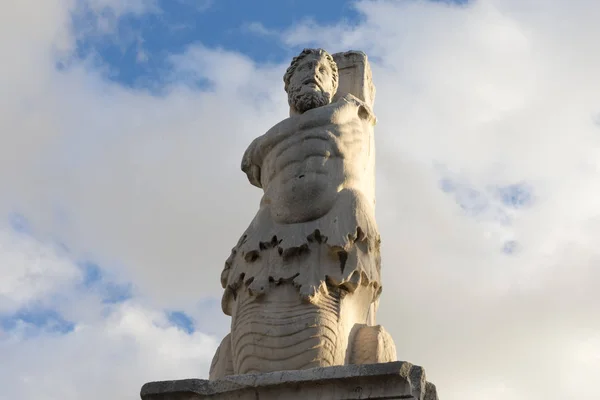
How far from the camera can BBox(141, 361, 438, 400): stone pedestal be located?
7.25 meters

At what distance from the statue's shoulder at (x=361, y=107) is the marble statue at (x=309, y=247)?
1 cm

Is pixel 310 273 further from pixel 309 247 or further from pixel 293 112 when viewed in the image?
pixel 293 112

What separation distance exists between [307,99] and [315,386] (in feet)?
11.6

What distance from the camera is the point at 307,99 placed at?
33.0ft

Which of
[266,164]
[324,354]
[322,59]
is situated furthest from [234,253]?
[322,59]

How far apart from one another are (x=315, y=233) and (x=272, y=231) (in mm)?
465

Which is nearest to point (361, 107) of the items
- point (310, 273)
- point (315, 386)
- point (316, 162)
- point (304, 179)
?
point (316, 162)

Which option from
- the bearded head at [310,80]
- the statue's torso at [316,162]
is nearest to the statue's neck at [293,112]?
the bearded head at [310,80]

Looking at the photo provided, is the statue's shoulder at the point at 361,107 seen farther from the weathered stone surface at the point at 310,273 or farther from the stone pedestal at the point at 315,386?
the stone pedestal at the point at 315,386

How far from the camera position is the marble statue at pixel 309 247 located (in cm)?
818

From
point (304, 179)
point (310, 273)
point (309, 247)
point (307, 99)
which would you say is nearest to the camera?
point (310, 273)

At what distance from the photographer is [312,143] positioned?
9.49 meters

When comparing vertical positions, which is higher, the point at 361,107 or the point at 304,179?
the point at 361,107

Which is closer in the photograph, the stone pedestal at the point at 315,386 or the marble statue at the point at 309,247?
the stone pedestal at the point at 315,386
